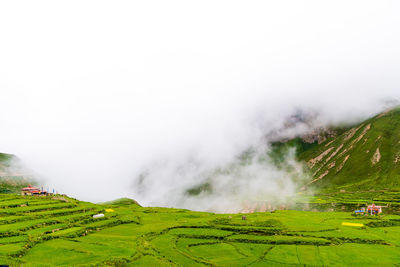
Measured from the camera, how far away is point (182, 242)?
57906 millimetres

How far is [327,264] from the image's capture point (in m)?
43.8

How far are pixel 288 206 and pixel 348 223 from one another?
94537mm

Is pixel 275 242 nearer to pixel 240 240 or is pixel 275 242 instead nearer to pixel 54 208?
pixel 240 240

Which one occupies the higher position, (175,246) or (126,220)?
(126,220)

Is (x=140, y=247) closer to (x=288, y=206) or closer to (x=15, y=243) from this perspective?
(x=15, y=243)

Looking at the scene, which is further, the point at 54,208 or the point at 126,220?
the point at 54,208

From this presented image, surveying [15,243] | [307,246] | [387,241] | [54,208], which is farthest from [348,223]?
[54,208]

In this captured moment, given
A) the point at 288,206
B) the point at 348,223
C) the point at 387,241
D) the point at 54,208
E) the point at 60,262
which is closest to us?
the point at 60,262

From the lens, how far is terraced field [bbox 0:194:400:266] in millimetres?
44406

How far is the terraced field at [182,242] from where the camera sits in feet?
146

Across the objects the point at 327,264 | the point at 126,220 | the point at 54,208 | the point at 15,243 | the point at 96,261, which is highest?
the point at 54,208

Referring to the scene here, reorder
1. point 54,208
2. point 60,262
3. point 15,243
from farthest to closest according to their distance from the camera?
1. point 54,208
2. point 15,243
3. point 60,262

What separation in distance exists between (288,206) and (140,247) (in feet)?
468

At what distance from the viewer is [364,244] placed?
186 feet
